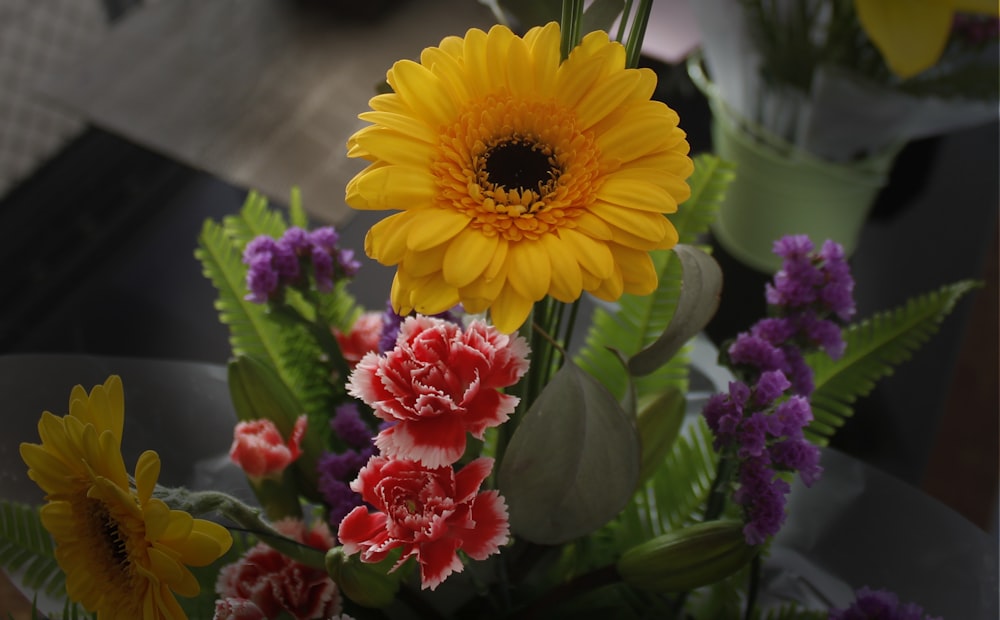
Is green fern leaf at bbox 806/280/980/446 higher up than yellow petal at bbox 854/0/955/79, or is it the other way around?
yellow petal at bbox 854/0/955/79

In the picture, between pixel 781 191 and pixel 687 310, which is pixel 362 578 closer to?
pixel 687 310

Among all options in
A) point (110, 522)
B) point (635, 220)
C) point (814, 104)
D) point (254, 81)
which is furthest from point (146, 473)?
point (254, 81)

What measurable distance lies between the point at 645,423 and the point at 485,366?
122mm

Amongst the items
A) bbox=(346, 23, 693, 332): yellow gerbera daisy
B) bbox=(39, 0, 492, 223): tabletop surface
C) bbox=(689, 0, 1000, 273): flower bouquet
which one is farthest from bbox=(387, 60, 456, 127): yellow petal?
bbox=(39, 0, 492, 223): tabletop surface

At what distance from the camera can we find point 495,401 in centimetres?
27

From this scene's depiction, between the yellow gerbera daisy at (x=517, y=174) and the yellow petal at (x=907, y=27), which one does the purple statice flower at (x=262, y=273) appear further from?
the yellow petal at (x=907, y=27)

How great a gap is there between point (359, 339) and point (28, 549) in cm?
14

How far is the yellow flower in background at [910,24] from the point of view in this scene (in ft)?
0.83

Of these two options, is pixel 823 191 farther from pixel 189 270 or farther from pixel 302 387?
pixel 189 270

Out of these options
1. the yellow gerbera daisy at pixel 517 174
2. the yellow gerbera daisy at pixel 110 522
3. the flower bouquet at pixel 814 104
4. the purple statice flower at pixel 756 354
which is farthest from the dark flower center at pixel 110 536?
the flower bouquet at pixel 814 104

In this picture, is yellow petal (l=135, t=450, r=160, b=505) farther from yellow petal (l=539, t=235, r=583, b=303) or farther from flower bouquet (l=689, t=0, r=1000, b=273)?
flower bouquet (l=689, t=0, r=1000, b=273)

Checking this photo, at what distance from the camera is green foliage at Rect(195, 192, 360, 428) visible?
406 mm

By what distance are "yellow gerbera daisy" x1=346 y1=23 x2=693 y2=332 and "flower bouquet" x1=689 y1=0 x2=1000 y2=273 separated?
0.31 m

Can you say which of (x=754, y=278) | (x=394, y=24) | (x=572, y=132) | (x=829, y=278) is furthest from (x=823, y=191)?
(x=394, y=24)
